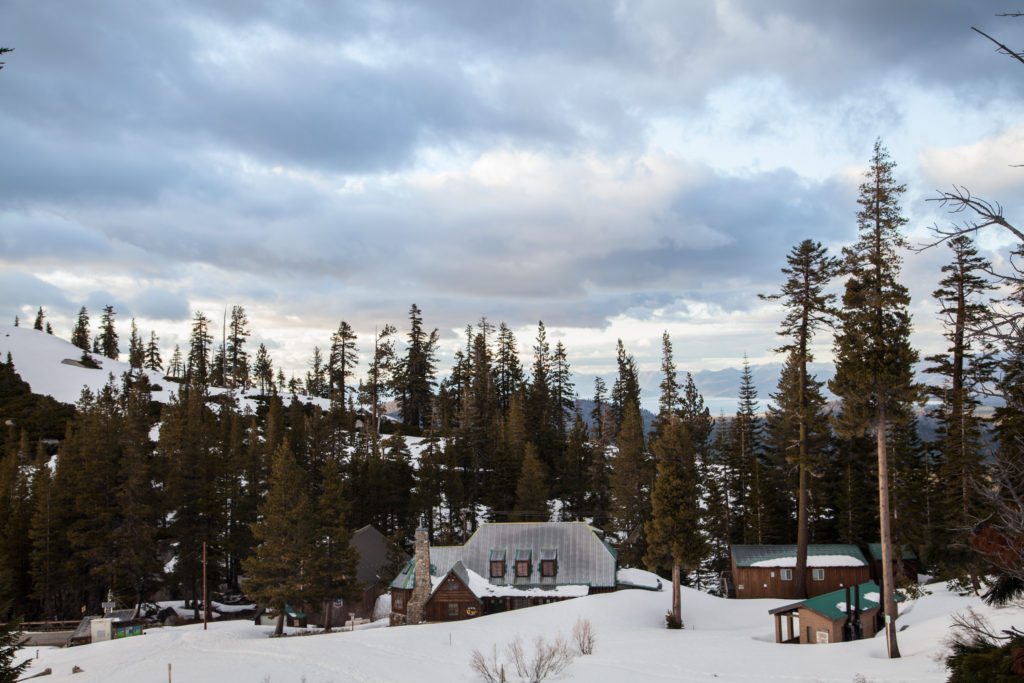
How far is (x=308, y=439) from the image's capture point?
65.9m

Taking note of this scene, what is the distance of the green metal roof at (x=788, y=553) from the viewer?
155 feet

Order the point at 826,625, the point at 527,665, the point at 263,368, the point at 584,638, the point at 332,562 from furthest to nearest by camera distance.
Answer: the point at 263,368 → the point at 332,562 → the point at 826,625 → the point at 584,638 → the point at 527,665

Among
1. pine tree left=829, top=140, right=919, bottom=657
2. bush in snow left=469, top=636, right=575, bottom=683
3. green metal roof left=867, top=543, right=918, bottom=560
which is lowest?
bush in snow left=469, top=636, right=575, bottom=683

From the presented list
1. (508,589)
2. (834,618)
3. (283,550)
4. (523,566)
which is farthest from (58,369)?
(834,618)

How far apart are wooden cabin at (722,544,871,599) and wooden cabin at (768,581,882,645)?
9.97m

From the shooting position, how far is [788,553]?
47906 mm

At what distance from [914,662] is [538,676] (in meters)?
12.9

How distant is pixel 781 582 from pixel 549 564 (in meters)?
15.7

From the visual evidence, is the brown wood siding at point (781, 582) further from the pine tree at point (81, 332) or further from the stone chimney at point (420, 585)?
the pine tree at point (81, 332)

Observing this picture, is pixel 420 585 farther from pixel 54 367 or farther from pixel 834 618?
pixel 54 367

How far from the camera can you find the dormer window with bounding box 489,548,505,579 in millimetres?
47000

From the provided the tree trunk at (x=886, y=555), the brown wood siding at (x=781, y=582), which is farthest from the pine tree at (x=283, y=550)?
the tree trunk at (x=886, y=555)

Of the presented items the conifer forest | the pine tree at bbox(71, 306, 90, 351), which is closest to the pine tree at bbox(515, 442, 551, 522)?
the conifer forest

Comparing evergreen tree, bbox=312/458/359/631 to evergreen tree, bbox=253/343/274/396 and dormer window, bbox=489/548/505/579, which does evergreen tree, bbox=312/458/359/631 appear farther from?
evergreen tree, bbox=253/343/274/396
